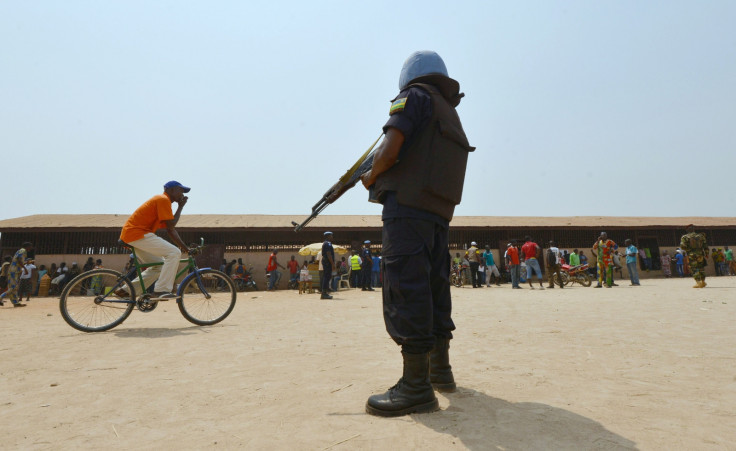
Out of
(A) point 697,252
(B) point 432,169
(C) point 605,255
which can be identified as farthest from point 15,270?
(A) point 697,252

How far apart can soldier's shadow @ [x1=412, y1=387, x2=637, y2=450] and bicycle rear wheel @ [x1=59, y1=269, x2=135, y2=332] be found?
13.7ft

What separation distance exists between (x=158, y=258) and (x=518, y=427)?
4.61 m

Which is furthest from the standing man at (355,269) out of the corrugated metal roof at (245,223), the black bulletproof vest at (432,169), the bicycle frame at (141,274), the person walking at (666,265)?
the person walking at (666,265)

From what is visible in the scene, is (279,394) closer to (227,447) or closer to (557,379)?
(227,447)

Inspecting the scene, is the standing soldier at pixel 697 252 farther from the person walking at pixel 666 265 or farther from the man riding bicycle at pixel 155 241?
the person walking at pixel 666 265

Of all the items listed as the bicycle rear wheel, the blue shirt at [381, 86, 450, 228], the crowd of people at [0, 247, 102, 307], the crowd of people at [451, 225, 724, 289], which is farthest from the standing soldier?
the crowd of people at [0, 247, 102, 307]

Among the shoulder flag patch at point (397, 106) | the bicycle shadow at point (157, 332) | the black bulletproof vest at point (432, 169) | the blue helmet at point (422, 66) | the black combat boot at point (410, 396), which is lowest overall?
the bicycle shadow at point (157, 332)

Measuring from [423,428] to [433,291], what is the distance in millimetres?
749

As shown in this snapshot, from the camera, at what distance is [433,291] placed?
2.09 metres

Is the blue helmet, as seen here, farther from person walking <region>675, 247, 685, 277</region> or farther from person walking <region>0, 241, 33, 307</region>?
person walking <region>675, 247, 685, 277</region>

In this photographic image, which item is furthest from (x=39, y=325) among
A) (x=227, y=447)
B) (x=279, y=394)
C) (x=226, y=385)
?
(x=227, y=447)

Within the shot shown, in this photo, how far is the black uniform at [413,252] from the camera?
5.77ft

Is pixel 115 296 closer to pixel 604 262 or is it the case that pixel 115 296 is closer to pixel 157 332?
pixel 157 332

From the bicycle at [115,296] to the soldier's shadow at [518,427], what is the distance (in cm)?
393
